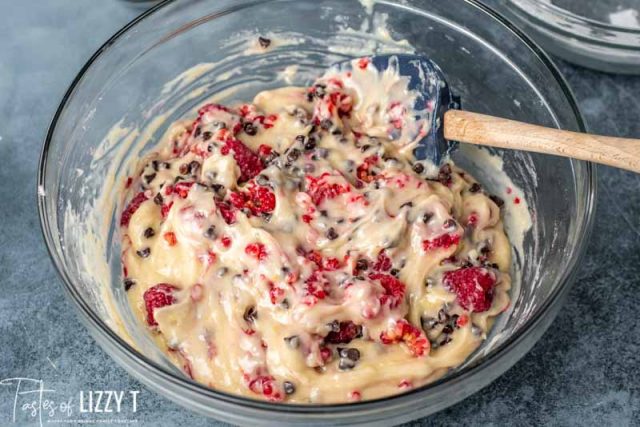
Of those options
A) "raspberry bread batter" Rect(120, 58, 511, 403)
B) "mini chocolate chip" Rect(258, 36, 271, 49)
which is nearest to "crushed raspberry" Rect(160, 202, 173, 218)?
"raspberry bread batter" Rect(120, 58, 511, 403)

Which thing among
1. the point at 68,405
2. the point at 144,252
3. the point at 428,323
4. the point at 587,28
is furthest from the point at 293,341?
the point at 587,28

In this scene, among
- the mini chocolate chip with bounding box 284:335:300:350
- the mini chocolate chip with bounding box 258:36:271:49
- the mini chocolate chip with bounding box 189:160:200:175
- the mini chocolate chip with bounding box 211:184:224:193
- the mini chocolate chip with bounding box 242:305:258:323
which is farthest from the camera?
the mini chocolate chip with bounding box 258:36:271:49

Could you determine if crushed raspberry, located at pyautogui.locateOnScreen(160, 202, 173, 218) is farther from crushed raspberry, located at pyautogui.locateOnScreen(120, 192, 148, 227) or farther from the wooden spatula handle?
the wooden spatula handle

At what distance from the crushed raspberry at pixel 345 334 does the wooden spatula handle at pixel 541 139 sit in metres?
0.85

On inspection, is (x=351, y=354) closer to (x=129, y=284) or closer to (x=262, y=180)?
(x=262, y=180)

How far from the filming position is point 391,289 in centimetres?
299

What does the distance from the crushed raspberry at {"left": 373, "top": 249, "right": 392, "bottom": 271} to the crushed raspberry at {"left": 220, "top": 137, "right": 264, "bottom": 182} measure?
2.05 ft

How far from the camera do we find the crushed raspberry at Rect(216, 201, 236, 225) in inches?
122

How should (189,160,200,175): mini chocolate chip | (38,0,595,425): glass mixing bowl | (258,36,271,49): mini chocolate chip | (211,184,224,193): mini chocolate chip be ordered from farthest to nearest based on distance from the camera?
1. (258,36,271,49): mini chocolate chip
2. (189,160,200,175): mini chocolate chip
3. (211,184,224,193): mini chocolate chip
4. (38,0,595,425): glass mixing bowl

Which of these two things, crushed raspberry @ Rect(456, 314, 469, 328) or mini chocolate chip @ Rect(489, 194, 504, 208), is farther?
mini chocolate chip @ Rect(489, 194, 504, 208)

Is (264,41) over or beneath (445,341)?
over

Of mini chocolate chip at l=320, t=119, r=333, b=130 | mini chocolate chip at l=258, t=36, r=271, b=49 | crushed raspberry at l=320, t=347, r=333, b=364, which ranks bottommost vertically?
crushed raspberry at l=320, t=347, r=333, b=364

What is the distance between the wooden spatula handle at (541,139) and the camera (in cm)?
273

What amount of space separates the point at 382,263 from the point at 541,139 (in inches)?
28.5
